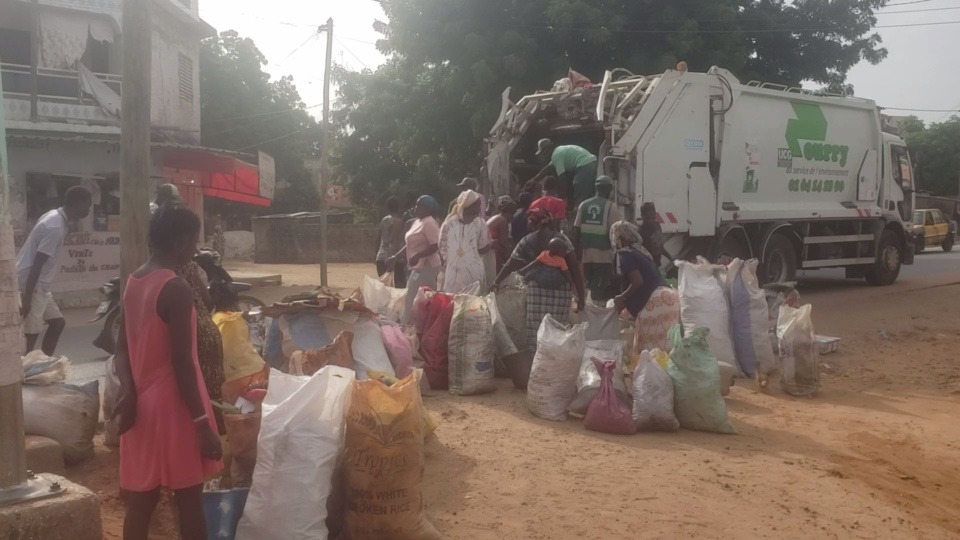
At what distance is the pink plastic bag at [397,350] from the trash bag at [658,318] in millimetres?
2070

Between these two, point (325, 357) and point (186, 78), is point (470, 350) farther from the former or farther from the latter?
point (186, 78)

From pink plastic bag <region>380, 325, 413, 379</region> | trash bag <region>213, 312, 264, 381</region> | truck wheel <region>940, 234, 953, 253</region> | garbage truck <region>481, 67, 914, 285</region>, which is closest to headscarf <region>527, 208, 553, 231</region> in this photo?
pink plastic bag <region>380, 325, 413, 379</region>

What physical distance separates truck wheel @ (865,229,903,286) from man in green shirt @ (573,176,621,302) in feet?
24.9

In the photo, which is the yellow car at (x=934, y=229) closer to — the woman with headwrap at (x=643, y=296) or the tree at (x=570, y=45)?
the tree at (x=570, y=45)

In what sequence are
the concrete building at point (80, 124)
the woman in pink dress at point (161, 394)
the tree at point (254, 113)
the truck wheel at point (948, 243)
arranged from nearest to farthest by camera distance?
the woman in pink dress at point (161, 394), the concrete building at point (80, 124), the truck wheel at point (948, 243), the tree at point (254, 113)

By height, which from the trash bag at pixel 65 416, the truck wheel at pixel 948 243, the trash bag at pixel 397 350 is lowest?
the trash bag at pixel 65 416

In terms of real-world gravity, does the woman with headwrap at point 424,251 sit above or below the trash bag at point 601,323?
above

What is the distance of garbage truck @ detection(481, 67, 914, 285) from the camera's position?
970 cm

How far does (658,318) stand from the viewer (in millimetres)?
6953

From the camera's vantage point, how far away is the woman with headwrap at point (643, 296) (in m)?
6.79

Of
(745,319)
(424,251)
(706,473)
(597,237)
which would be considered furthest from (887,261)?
(706,473)

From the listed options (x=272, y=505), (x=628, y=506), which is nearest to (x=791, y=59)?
(x=628, y=506)

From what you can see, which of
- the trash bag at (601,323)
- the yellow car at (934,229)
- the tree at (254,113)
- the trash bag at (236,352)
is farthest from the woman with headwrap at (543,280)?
the tree at (254,113)

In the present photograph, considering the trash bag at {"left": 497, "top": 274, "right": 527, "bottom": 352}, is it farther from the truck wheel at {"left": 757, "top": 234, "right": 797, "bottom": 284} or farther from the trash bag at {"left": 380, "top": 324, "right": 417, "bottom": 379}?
the truck wheel at {"left": 757, "top": 234, "right": 797, "bottom": 284}
